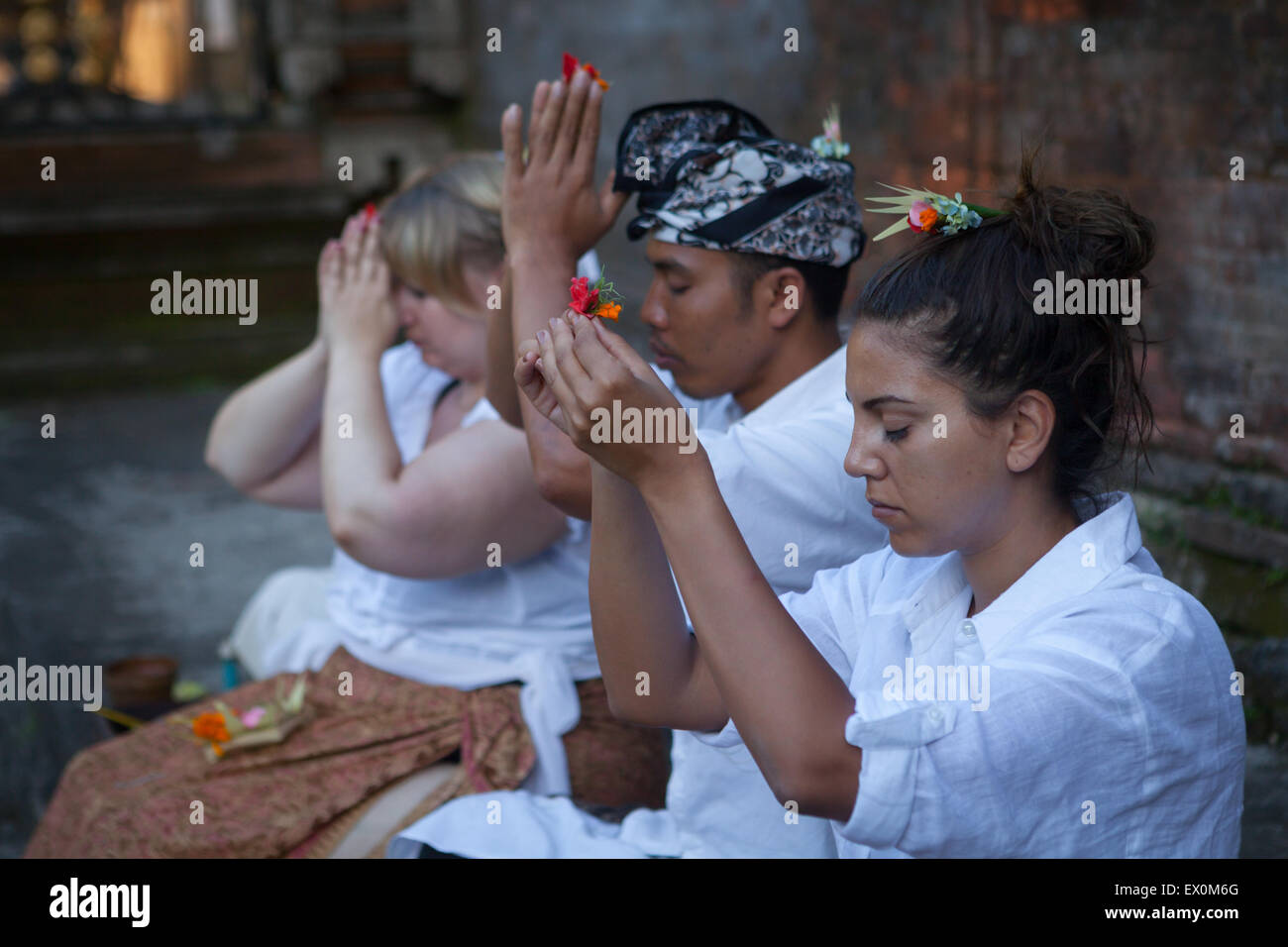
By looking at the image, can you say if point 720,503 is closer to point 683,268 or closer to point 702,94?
point 683,268

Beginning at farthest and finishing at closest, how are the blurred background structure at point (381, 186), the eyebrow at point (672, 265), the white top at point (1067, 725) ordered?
the blurred background structure at point (381, 186), the eyebrow at point (672, 265), the white top at point (1067, 725)

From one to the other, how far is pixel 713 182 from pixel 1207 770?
1211 millimetres

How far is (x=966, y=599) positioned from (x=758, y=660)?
1.39 ft

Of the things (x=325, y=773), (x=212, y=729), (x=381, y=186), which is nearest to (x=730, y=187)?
(x=325, y=773)

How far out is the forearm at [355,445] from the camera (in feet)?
8.39

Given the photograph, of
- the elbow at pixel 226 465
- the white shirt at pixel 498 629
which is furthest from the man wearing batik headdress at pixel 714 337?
the elbow at pixel 226 465

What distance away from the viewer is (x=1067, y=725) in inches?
55.8

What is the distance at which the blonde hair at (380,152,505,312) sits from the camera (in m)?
2.77

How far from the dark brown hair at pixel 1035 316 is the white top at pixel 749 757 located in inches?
16.0

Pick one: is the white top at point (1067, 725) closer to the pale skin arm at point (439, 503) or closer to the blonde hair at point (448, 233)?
the pale skin arm at point (439, 503)

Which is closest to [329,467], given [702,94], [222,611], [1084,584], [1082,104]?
[1084,584]

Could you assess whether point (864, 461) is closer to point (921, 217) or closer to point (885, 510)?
point (885, 510)

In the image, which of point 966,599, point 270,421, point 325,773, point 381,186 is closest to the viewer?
point 966,599

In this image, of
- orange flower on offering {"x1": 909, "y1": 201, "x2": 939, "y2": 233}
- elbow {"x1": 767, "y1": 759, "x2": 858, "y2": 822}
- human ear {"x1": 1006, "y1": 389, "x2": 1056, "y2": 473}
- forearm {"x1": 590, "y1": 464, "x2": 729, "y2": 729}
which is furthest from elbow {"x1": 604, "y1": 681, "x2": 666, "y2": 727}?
orange flower on offering {"x1": 909, "y1": 201, "x2": 939, "y2": 233}
